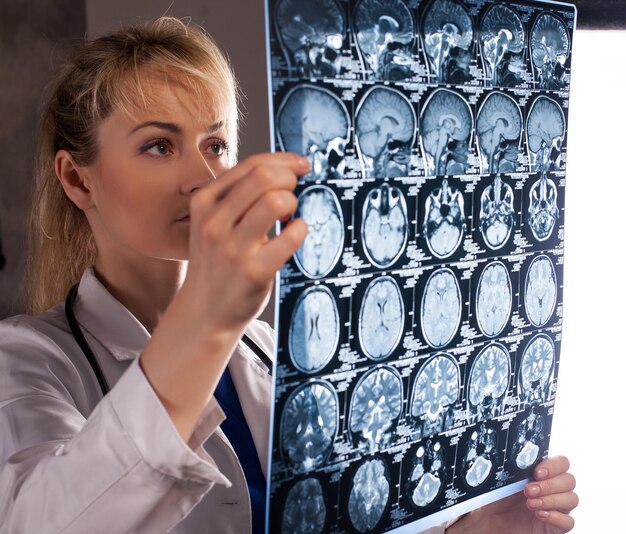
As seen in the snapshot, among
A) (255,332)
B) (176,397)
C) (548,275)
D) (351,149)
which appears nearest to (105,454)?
(176,397)

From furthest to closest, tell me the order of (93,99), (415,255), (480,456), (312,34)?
(93,99) → (480,456) → (415,255) → (312,34)

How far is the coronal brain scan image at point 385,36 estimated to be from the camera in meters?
0.64

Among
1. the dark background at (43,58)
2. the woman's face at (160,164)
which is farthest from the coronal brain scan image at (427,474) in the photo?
the dark background at (43,58)

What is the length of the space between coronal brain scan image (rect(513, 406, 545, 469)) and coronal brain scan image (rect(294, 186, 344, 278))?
341 mm

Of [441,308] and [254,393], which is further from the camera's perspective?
[254,393]

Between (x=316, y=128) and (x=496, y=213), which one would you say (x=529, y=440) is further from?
(x=316, y=128)

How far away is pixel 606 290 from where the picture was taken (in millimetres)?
1292

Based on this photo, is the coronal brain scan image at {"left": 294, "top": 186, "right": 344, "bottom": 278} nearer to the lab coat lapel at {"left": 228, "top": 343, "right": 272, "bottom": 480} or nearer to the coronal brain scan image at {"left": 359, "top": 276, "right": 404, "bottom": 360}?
the coronal brain scan image at {"left": 359, "top": 276, "right": 404, "bottom": 360}

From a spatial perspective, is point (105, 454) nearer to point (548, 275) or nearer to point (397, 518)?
point (397, 518)

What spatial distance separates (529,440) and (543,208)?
0.25 m

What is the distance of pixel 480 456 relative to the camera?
0.81 meters

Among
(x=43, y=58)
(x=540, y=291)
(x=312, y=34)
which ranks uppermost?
(x=43, y=58)

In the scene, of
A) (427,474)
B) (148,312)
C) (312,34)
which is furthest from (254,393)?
(312,34)

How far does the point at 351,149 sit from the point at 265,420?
45 centimetres
